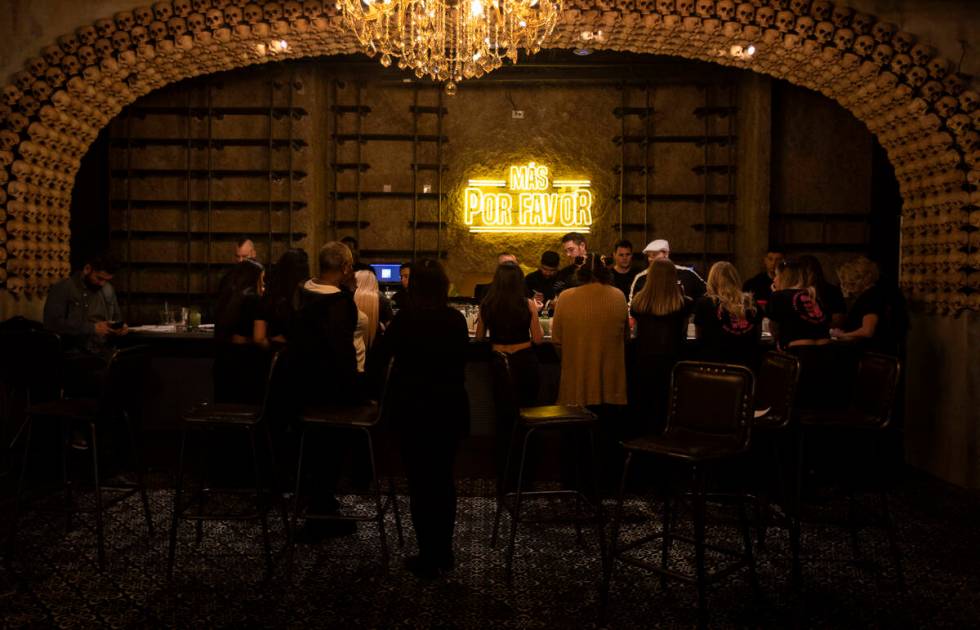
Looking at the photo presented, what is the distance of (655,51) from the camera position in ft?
23.5

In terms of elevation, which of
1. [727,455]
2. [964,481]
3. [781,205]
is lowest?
[964,481]

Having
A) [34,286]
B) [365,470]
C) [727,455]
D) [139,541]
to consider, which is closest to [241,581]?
[139,541]

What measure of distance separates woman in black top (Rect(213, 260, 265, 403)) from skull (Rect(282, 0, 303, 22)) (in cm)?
280

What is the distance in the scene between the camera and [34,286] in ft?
21.5

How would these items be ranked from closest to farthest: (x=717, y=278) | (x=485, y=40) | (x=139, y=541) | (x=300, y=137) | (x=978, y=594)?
1. (x=978, y=594)
2. (x=139, y=541)
3. (x=717, y=278)
4. (x=485, y=40)
5. (x=300, y=137)

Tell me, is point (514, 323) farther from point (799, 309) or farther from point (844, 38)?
point (844, 38)

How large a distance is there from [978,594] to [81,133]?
697cm

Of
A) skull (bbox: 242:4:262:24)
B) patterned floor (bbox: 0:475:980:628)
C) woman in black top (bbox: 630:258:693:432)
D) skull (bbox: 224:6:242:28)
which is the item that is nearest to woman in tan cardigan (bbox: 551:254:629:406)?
woman in black top (bbox: 630:258:693:432)

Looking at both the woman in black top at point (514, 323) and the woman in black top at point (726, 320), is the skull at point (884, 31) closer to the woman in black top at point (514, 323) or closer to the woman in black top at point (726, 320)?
the woman in black top at point (726, 320)

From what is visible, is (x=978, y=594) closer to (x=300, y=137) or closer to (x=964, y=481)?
(x=964, y=481)

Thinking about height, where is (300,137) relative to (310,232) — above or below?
above

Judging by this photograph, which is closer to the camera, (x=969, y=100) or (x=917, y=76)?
(x=969, y=100)

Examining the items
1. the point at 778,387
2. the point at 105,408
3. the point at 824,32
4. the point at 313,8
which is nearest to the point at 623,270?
the point at 824,32

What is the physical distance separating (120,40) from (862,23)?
567 centimetres
